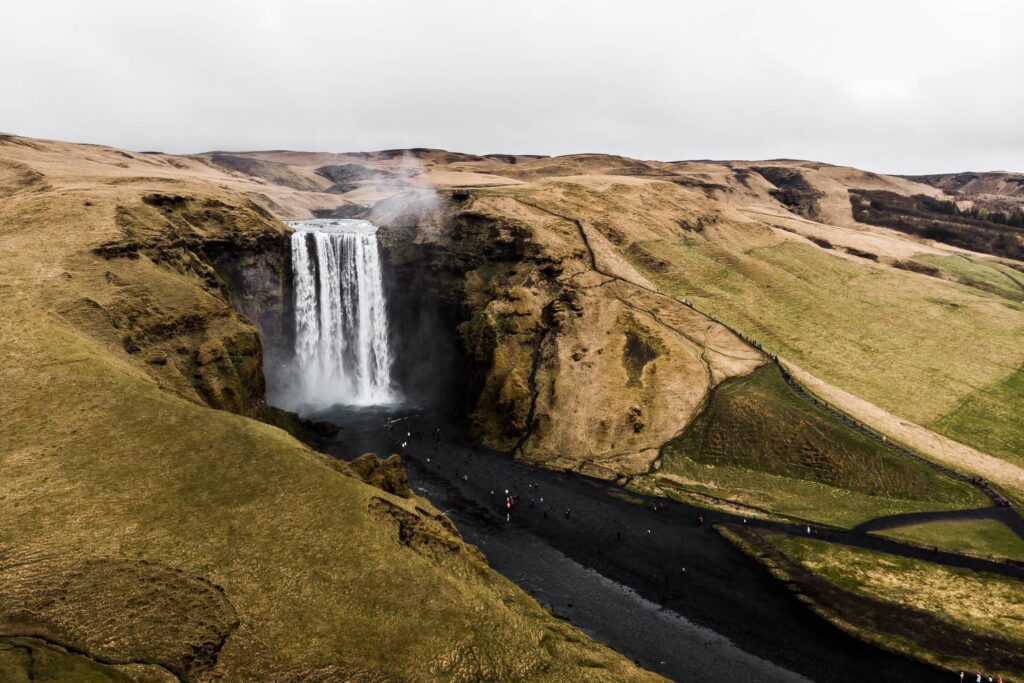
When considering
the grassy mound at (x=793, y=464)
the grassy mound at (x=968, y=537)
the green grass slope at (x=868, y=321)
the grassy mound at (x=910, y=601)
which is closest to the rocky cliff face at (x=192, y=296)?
the grassy mound at (x=793, y=464)

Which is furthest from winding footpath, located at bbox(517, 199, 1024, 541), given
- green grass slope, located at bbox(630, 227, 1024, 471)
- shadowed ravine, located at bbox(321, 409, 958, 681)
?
shadowed ravine, located at bbox(321, 409, 958, 681)

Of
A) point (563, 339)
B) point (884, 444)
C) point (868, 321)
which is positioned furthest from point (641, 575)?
point (868, 321)

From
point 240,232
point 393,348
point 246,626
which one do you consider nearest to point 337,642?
point 246,626

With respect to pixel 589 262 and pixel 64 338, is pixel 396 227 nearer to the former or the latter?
pixel 589 262

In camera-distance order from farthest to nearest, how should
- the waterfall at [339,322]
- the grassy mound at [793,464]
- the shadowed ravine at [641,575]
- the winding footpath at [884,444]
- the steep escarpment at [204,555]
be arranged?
the waterfall at [339,322]
the grassy mound at [793,464]
the winding footpath at [884,444]
the shadowed ravine at [641,575]
the steep escarpment at [204,555]

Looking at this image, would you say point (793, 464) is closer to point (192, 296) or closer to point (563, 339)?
point (563, 339)

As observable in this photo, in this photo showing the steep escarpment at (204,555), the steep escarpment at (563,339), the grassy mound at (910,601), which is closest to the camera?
the steep escarpment at (204,555)

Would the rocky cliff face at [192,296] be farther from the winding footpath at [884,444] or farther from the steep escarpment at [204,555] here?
the winding footpath at [884,444]
